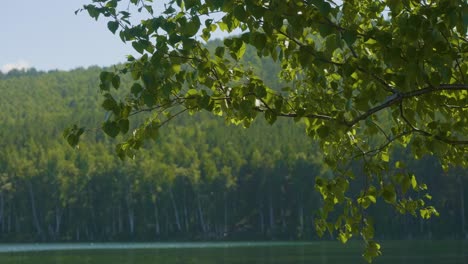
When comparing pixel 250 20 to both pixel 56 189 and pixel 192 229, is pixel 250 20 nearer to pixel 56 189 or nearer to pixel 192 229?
pixel 192 229

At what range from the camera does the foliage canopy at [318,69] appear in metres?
4.79

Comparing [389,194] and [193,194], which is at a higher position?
[193,194]

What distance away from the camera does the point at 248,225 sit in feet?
380

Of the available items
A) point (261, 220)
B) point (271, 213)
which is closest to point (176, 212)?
point (261, 220)

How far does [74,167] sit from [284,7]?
415 ft

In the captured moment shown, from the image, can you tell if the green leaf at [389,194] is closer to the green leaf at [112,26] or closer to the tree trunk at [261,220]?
the green leaf at [112,26]

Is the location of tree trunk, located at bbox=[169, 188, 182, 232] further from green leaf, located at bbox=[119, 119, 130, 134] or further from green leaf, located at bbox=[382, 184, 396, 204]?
green leaf, located at bbox=[119, 119, 130, 134]

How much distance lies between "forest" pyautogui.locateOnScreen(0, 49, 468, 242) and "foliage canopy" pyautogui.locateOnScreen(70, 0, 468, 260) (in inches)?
3740

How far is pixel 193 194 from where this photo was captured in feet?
388

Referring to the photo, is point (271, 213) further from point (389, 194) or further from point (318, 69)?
point (318, 69)

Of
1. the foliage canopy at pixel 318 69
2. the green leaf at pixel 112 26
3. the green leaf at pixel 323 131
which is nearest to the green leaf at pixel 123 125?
the foliage canopy at pixel 318 69

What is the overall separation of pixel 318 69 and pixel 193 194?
113634mm

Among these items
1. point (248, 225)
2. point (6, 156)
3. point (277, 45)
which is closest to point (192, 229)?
point (248, 225)

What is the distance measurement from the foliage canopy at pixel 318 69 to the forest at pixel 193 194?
95.0 meters
